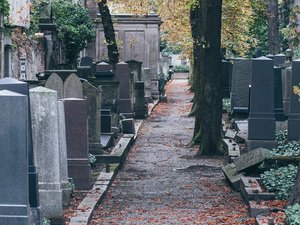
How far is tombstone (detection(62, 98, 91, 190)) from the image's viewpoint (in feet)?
42.7

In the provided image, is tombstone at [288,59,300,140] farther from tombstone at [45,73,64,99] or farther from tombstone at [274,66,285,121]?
tombstone at [45,73,64,99]

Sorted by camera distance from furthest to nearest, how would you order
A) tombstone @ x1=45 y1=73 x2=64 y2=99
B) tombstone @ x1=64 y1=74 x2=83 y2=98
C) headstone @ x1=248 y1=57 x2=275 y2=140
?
1. headstone @ x1=248 y1=57 x2=275 y2=140
2. tombstone @ x1=64 y1=74 x2=83 y2=98
3. tombstone @ x1=45 y1=73 x2=64 y2=99

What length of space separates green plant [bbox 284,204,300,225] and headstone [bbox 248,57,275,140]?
5691 mm

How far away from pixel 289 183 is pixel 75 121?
3.44 meters

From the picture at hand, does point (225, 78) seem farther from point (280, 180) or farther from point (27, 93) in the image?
point (27, 93)

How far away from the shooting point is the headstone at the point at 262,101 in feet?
51.3

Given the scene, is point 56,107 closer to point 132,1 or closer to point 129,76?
point 129,76

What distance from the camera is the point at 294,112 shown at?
16.2m

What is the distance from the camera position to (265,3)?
3173cm

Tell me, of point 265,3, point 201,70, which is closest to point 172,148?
point 201,70

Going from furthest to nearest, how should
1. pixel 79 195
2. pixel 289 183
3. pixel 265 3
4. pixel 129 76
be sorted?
1. pixel 265 3
2. pixel 129 76
3. pixel 79 195
4. pixel 289 183

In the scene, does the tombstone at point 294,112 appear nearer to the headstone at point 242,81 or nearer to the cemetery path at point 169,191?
the cemetery path at point 169,191

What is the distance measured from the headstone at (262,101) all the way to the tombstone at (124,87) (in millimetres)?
8551

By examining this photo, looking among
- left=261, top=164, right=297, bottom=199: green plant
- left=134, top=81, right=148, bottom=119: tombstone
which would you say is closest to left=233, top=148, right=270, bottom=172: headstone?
left=261, top=164, right=297, bottom=199: green plant
